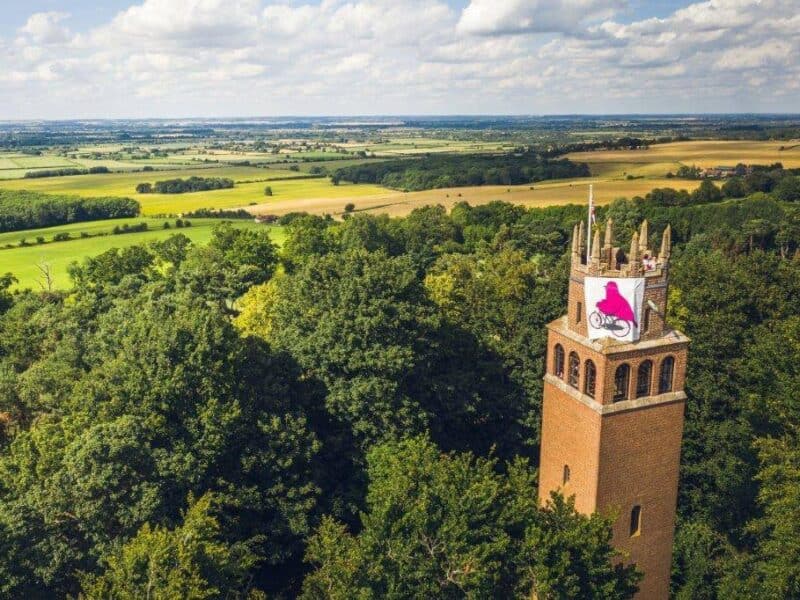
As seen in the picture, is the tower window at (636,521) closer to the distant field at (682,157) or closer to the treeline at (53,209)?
the treeline at (53,209)

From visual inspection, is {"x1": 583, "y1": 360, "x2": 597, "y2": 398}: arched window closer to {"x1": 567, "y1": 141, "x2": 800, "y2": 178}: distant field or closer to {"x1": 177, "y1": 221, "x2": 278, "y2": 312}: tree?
{"x1": 177, "y1": 221, "x2": 278, "y2": 312}: tree

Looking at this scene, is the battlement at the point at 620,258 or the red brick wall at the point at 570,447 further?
the red brick wall at the point at 570,447

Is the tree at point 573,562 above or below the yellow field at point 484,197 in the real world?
below

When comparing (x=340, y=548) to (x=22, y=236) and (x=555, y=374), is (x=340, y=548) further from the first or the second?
(x=22, y=236)

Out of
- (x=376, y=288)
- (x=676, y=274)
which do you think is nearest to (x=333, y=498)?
(x=376, y=288)

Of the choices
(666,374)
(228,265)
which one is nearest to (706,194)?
(228,265)

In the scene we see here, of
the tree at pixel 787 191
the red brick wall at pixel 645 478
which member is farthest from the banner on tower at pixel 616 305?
the tree at pixel 787 191

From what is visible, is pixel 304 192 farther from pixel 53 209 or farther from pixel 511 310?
pixel 511 310
